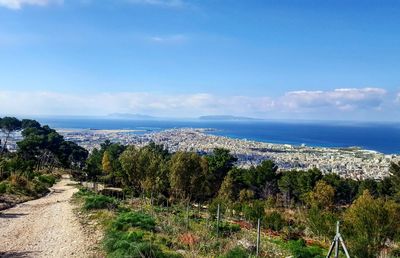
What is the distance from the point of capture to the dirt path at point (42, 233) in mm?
10461

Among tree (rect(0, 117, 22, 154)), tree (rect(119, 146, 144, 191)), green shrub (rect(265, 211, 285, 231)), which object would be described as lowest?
green shrub (rect(265, 211, 285, 231))

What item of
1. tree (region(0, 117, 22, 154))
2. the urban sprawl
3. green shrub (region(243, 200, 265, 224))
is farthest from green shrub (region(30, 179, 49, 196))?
the urban sprawl

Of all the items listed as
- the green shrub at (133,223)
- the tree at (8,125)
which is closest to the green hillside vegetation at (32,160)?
the tree at (8,125)

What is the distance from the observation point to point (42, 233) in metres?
12.9

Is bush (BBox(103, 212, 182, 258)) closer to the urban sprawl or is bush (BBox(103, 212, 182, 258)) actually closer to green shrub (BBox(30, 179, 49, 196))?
green shrub (BBox(30, 179, 49, 196))

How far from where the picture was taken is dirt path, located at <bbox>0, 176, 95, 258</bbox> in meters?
10.5

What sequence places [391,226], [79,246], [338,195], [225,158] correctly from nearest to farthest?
[79,246], [391,226], [338,195], [225,158]

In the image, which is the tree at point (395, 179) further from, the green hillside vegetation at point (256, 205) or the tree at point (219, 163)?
the tree at point (219, 163)

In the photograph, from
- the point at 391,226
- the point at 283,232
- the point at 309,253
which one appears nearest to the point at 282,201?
the point at 283,232

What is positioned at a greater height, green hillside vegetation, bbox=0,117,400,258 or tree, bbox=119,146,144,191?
tree, bbox=119,146,144,191

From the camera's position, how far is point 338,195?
112 ft

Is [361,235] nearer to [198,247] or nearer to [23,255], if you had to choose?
[198,247]

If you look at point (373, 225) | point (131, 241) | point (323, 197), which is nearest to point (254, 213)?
point (323, 197)

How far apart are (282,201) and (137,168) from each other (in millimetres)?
18657
